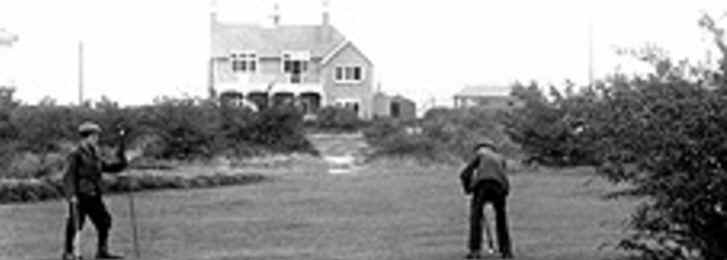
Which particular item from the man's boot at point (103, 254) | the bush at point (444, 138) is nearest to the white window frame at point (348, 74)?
the bush at point (444, 138)

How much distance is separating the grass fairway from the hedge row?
0.47m

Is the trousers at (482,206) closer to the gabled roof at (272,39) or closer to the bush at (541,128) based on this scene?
the bush at (541,128)

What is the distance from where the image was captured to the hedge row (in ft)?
93.1

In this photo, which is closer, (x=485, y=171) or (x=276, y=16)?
(x=485, y=171)

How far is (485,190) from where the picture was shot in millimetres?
16422

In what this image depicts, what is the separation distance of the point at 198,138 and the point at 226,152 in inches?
61.3

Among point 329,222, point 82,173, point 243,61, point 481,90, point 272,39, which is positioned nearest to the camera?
point 82,173

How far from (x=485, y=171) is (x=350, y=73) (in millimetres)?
73247

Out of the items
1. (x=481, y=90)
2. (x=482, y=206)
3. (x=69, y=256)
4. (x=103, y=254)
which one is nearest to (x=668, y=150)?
(x=482, y=206)

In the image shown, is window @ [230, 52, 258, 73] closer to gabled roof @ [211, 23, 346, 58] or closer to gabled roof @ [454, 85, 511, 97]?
gabled roof @ [211, 23, 346, 58]

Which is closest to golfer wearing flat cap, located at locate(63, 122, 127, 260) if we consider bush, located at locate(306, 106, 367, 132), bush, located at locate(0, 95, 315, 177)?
bush, located at locate(0, 95, 315, 177)

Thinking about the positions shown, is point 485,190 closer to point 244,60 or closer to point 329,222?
point 329,222

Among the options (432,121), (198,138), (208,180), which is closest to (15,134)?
(198,138)

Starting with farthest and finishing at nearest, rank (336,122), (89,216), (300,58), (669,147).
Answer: (300,58) → (336,122) → (89,216) → (669,147)
